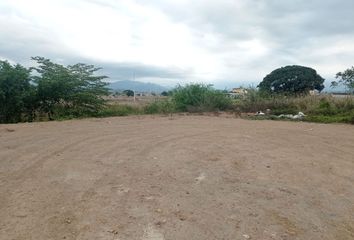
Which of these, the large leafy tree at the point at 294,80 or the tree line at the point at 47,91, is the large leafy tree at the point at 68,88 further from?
the large leafy tree at the point at 294,80

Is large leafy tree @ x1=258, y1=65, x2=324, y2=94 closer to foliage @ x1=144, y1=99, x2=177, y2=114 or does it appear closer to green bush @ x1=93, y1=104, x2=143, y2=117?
foliage @ x1=144, y1=99, x2=177, y2=114

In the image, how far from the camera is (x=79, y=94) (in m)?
16.3

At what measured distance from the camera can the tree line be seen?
1471 centimetres

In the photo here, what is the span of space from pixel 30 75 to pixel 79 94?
2.00m

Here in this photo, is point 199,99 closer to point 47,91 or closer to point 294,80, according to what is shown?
point 47,91

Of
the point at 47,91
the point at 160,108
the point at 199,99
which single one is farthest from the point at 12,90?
the point at 199,99

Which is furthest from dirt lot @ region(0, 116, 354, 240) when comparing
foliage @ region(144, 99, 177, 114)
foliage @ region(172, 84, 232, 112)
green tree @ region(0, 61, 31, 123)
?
foliage @ region(172, 84, 232, 112)

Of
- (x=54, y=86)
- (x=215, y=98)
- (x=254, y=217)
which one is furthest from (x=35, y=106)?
(x=254, y=217)

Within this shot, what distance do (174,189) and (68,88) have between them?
12159mm

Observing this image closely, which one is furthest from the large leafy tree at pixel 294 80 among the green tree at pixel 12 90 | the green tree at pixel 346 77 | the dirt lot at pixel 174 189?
the dirt lot at pixel 174 189

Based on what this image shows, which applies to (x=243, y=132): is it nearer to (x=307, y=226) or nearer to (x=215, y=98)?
(x=307, y=226)

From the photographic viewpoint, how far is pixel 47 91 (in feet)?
51.0

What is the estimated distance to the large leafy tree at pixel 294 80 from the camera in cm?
3369

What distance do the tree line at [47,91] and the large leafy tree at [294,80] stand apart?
63.7 ft
